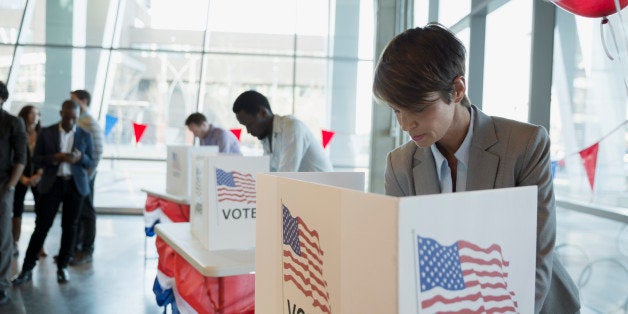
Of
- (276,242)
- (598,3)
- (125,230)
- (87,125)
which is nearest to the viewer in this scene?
(276,242)

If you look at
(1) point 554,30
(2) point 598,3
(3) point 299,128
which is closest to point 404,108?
(2) point 598,3

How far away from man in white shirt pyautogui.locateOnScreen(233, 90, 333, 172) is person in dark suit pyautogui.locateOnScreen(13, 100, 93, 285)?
1.71 metres

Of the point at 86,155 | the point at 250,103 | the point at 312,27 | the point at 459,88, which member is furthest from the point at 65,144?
the point at 312,27

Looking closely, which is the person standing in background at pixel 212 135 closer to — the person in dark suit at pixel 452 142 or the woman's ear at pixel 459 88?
the person in dark suit at pixel 452 142

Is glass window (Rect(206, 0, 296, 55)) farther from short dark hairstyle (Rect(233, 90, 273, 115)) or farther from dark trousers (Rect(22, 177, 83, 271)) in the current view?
short dark hairstyle (Rect(233, 90, 273, 115))

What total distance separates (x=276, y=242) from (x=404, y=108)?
314 mm

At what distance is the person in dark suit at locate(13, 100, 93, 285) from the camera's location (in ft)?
12.9

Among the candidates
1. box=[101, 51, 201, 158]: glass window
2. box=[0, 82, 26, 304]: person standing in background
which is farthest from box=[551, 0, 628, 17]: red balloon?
box=[101, 51, 201, 158]: glass window

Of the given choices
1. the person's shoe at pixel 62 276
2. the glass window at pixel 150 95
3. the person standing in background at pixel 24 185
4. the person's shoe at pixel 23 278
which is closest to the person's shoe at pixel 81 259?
the person standing in background at pixel 24 185

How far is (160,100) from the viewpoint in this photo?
24.6 feet

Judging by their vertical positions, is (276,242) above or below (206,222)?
above

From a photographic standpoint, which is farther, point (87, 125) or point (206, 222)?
point (87, 125)

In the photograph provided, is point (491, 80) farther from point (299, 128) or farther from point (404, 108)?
point (404, 108)

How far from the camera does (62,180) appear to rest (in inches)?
157
